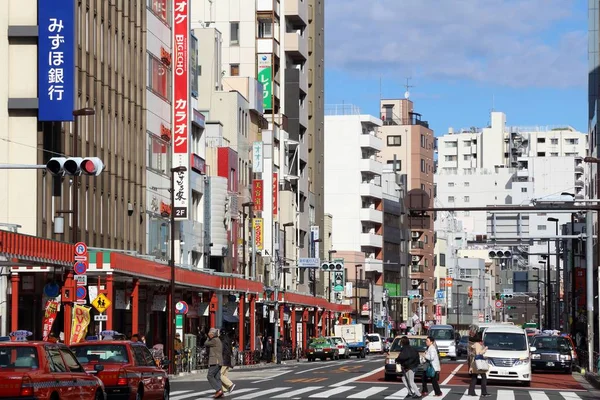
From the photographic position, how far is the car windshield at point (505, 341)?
1853 inches

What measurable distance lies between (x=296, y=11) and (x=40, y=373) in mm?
99863

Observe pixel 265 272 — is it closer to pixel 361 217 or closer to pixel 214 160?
pixel 214 160

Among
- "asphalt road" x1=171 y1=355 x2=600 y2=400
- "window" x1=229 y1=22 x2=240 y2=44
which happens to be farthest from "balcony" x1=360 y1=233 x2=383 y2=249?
"asphalt road" x1=171 y1=355 x2=600 y2=400

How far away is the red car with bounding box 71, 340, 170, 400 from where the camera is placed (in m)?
26.7

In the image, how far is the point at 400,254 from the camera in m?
165

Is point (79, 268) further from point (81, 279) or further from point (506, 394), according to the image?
point (506, 394)

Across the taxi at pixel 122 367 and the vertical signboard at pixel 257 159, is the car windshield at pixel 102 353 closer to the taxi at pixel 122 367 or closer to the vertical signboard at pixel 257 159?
the taxi at pixel 122 367

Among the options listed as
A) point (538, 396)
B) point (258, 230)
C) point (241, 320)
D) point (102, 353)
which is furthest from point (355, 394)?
point (258, 230)

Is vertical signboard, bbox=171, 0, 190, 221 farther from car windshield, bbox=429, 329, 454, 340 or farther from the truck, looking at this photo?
the truck

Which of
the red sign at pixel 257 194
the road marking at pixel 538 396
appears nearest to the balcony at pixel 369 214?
the red sign at pixel 257 194

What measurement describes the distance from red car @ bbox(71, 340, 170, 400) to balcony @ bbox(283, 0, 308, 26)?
91588mm

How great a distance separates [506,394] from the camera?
3944cm

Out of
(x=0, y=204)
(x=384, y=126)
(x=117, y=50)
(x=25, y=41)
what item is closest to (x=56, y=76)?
(x=25, y=41)

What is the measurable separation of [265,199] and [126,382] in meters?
75.5
